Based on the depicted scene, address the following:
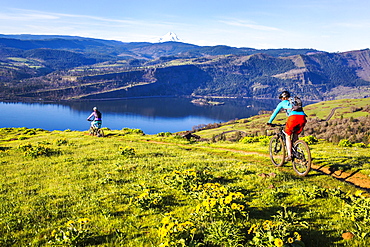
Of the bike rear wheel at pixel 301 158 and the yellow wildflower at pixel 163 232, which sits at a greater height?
the bike rear wheel at pixel 301 158

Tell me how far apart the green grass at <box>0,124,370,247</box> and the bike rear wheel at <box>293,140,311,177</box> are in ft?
2.23

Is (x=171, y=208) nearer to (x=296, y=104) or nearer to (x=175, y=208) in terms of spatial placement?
(x=175, y=208)

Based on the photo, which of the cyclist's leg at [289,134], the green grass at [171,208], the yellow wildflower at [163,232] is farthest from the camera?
the cyclist's leg at [289,134]

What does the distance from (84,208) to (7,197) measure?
4.18m

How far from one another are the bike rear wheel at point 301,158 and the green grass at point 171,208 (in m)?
0.68

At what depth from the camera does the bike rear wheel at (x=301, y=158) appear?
14.3 meters

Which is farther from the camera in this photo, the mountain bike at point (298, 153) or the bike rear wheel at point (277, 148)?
the bike rear wheel at point (277, 148)

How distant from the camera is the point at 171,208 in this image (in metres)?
9.74

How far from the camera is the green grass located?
742cm

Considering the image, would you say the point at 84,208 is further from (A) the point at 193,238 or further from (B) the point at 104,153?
(B) the point at 104,153

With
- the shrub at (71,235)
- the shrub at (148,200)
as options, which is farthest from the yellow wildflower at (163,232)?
the shrub at (148,200)

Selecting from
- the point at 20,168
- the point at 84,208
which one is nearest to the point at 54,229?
the point at 84,208

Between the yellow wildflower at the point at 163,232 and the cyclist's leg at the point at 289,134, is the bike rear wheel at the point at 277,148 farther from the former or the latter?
the yellow wildflower at the point at 163,232

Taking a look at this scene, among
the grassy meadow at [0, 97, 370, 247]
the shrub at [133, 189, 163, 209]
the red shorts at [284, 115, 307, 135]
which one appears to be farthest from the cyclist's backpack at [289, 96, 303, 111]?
the shrub at [133, 189, 163, 209]
